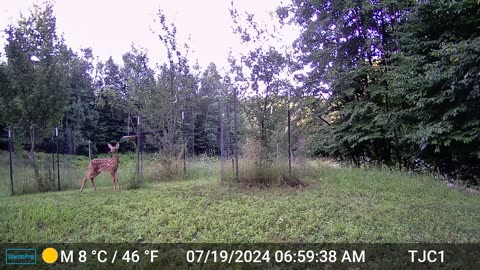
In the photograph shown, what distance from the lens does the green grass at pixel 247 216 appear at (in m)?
3.82

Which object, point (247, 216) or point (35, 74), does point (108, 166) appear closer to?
point (35, 74)

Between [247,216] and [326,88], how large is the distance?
29.8ft

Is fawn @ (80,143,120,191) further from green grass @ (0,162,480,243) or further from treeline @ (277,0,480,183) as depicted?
treeline @ (277,0,480,183)

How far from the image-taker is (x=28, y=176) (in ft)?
25.1

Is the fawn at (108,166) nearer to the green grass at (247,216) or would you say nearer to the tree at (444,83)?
the green grass at (247,216)

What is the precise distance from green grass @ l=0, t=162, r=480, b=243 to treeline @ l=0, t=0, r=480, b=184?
75.6 inches

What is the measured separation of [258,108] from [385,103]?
19.9 feet

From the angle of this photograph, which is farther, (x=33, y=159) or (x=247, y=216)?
(x=33, y=159)

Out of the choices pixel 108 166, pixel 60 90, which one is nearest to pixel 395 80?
pixel 108 166

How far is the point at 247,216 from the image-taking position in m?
4.41

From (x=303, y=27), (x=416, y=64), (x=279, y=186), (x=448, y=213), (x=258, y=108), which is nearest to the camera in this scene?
(x=448, y=213)

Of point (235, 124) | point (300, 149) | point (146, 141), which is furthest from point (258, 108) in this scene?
point (146, 141)

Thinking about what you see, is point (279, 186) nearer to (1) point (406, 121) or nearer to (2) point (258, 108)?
(2) point (258, 108)

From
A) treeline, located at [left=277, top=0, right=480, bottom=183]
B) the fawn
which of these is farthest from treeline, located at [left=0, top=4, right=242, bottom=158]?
treeline, located at [left=277, top=0, right=480, bottom=183]
